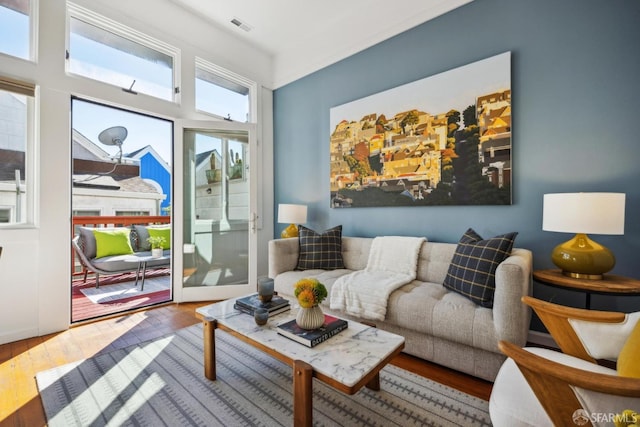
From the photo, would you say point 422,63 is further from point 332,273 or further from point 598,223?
point 332,273

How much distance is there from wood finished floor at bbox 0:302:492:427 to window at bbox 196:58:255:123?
2.51m

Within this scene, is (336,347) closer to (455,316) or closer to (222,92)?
(455,316)

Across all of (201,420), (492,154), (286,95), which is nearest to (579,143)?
(492,154)

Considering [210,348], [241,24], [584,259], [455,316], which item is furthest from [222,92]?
[584,259]

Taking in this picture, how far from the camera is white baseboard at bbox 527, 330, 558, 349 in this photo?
84.7 inches

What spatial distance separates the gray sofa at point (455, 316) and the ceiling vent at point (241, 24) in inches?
129

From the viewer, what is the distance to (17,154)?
7.91 feet

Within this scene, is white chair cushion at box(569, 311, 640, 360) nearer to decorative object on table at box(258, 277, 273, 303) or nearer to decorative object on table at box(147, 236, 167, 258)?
decorative object on table at box(258, 277, 273, 303)

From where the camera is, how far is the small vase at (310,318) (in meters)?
1.52

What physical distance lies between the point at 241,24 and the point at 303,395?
13.1ft

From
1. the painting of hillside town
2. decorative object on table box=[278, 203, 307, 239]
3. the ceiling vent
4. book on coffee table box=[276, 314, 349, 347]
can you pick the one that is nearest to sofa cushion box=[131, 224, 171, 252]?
decorative object on table box=[278, 203, 307, 239]

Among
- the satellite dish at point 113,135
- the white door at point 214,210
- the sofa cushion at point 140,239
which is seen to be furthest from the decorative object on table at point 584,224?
the satellite dish at point 113,135

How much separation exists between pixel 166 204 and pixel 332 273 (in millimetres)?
5191

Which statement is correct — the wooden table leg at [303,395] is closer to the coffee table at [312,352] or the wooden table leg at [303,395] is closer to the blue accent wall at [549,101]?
the coffee table at [312,352]
